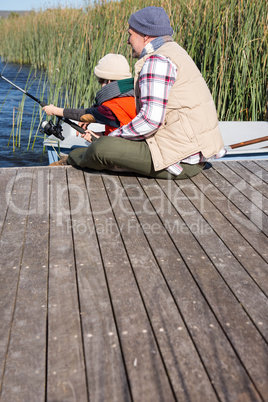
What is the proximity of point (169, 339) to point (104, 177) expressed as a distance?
67.2 inches

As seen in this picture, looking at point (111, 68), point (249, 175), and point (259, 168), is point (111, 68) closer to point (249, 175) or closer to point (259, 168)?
point (249, 175)

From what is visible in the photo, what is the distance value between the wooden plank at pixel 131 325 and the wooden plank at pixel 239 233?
1.73ft

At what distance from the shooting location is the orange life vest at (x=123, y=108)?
296cm

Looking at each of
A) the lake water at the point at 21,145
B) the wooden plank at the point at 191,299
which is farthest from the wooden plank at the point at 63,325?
the lake water at the point at 21,145

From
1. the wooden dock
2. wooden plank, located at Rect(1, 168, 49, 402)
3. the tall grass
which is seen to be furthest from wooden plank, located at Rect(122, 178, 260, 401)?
the tall grass

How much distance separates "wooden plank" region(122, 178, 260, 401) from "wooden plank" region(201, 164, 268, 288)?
19 centimetres

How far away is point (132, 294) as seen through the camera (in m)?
1.77

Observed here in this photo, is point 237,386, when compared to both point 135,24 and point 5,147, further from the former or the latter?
point 5,147

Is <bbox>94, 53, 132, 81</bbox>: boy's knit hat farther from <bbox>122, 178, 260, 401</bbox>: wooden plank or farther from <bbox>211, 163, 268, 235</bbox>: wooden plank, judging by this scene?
<bbox>211, 163, 268, 235</bbox>: wooden plank

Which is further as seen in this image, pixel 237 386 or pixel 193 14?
pixel 193 14

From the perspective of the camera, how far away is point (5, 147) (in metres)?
6.32

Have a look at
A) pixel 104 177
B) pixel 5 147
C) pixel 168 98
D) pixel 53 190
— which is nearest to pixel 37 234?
pixel 53 190

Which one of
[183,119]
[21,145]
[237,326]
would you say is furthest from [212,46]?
[237,326]

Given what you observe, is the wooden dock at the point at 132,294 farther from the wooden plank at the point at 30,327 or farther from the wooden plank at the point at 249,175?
the wooden plank at the point at 249,175
